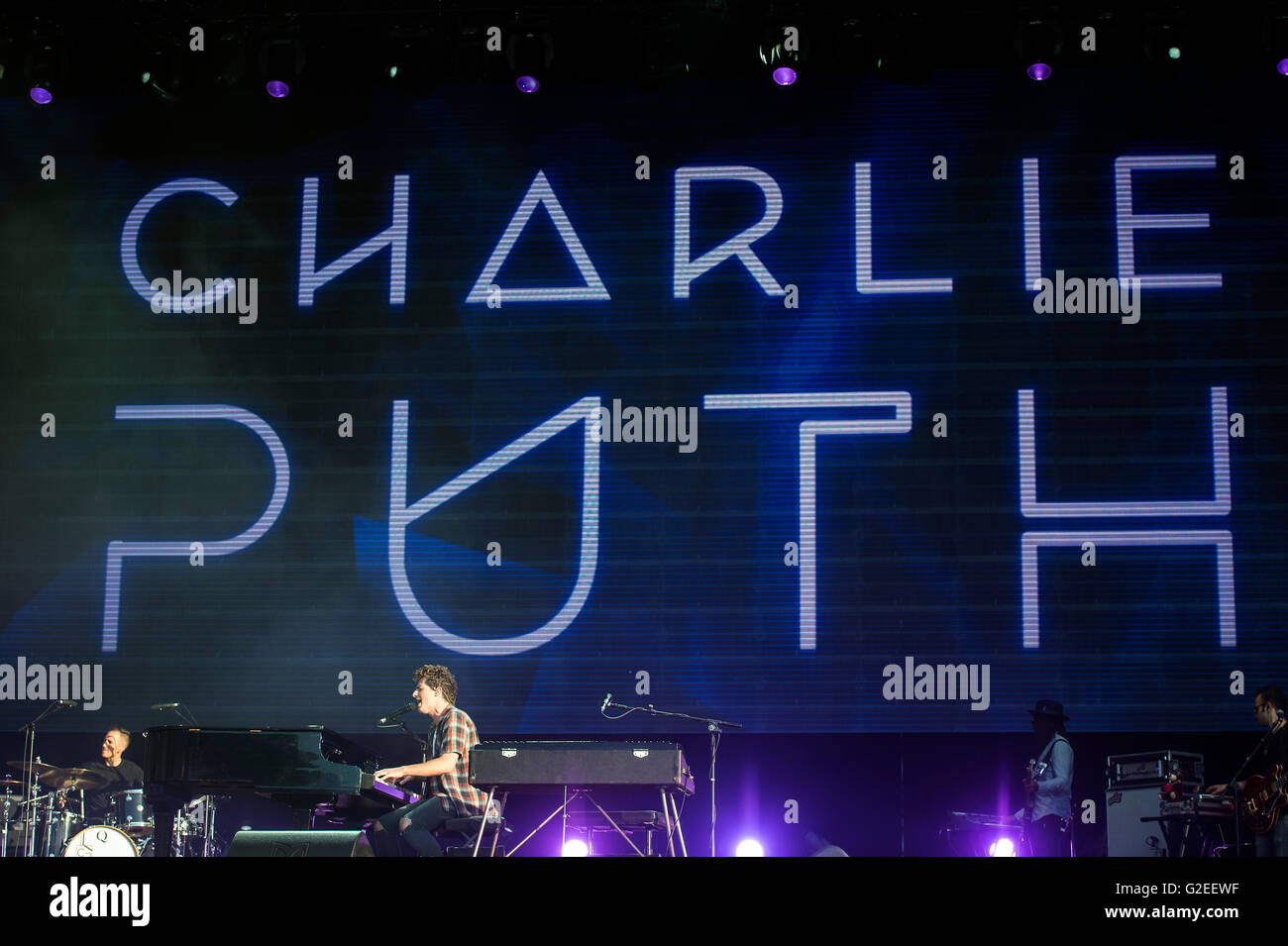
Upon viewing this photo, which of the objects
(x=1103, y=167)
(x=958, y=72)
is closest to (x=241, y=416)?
(x=958, y=72)

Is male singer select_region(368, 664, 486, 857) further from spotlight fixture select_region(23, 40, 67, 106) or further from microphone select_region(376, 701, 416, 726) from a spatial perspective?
spotlight fixture select_region(23, 40, 67, 106)

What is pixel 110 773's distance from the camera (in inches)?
307

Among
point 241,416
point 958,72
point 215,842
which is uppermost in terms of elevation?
point 958,72

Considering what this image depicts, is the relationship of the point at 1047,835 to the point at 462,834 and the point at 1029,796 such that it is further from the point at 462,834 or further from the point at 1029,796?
the point at 462,834

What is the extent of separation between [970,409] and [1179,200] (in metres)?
1.63

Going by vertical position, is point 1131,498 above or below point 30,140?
below

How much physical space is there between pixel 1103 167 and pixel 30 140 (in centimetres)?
613

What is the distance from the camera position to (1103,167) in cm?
786

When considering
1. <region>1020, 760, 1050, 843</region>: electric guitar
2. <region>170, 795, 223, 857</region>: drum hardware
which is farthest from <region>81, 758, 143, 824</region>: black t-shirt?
<region>1020, 760, 1050, 843</region>: electric guitar

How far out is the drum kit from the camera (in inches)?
293
